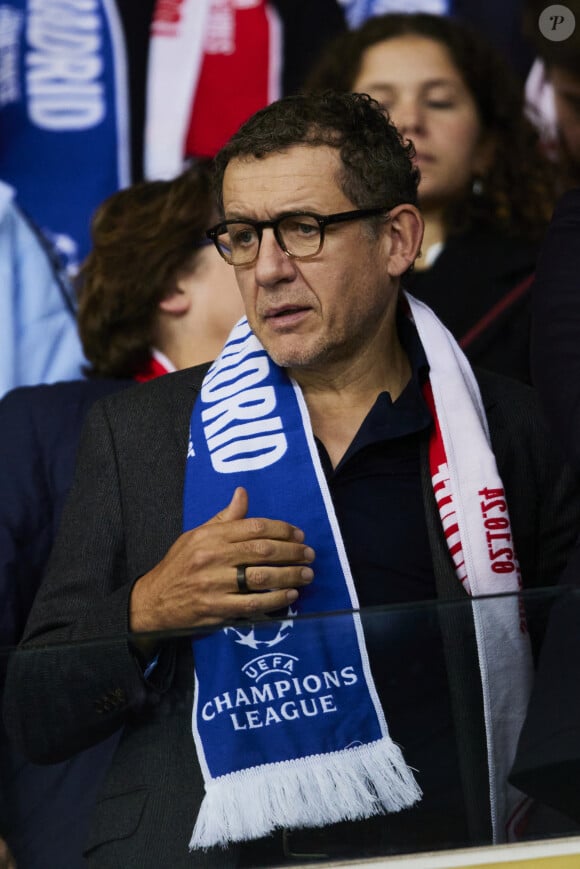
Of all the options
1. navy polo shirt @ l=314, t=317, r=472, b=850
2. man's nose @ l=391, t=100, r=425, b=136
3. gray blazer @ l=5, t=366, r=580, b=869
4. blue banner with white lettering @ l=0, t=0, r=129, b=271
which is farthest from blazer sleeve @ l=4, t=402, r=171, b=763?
blue banner with white lettering @ l=0, t=0, r=129, b=271

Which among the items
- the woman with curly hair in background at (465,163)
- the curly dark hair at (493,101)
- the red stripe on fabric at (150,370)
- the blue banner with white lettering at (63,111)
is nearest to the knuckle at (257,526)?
the red stripe on fabric at (150,370)

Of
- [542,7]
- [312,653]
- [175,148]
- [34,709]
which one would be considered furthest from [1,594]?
[542,7]

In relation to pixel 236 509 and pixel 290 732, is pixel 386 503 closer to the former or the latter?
pixel 236 509

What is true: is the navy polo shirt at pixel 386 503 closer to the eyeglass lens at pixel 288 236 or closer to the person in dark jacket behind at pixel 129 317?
the eyeglass lens at pixel 288 236

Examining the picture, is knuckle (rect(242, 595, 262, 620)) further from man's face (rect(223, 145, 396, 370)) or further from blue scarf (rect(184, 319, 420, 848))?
man's face (rect(223, 145, 396, 370))

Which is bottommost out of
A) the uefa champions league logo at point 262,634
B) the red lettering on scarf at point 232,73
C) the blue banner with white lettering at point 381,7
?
the uefa champions league logo at point 262,634

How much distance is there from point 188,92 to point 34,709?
224cm

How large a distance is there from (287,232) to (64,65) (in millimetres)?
1544

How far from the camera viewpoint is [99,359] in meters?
2.75

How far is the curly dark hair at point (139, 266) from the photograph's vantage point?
2.71 metres

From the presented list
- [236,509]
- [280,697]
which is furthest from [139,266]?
[280,697]

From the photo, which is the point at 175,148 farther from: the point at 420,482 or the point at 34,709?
the point at 34,709

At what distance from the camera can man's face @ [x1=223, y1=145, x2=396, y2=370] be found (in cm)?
196

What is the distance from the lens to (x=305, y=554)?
1.81 metres
